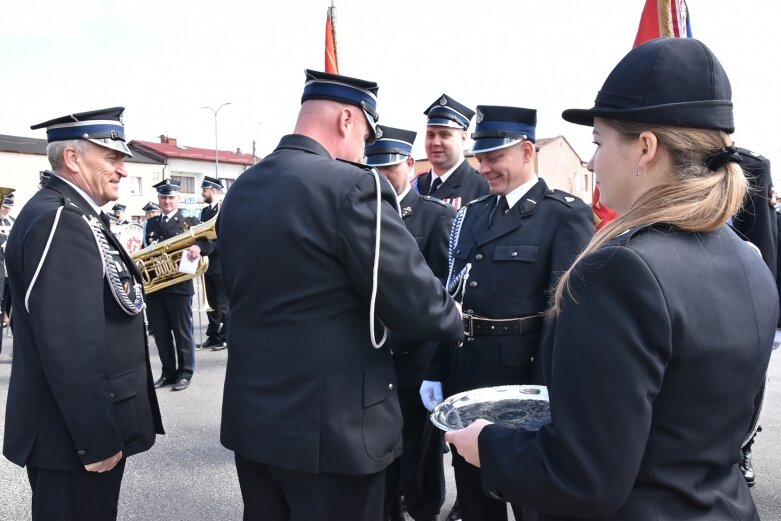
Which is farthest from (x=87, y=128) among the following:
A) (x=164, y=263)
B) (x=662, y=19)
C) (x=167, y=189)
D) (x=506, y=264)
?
(x=167, y=189)

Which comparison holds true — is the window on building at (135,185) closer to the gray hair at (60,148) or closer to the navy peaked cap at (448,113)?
the navy peaked cap at (448,113)

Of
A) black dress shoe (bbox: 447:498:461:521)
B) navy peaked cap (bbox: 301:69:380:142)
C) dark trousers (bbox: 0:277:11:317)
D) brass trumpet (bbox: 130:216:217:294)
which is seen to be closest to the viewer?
navy peaked cap (bbox: 301:69:380:142)

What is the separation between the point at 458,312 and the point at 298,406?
626 millimetres

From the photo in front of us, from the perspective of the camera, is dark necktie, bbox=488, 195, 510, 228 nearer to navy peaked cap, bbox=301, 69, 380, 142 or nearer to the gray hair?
navy peaked cap, bbox=301, 69, 380, 142

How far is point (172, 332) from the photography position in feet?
20.7

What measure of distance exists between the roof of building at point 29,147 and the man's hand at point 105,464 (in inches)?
1277

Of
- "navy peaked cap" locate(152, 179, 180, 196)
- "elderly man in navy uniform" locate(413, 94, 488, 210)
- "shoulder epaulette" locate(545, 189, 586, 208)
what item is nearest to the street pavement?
"shoulder epaulette" locate(545, 189, 586, 208)

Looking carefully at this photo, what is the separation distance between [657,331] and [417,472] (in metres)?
2.44

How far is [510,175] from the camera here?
2.84 meters

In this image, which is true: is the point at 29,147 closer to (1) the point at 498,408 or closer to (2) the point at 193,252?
(2) the point at 193,252

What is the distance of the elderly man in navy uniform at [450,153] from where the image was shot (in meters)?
4.47

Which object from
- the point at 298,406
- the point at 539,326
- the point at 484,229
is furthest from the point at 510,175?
the point at 298,406

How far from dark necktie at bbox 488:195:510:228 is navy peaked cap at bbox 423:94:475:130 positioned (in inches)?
69.1

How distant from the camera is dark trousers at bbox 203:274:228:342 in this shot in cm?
830
